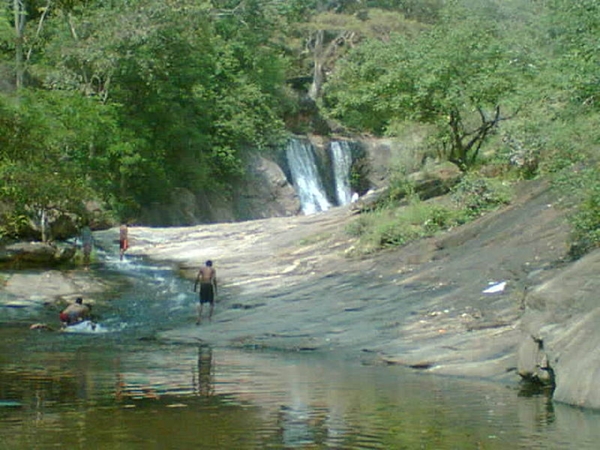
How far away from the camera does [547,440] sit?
32.3 feet

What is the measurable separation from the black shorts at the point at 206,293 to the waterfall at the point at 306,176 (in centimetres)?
3116

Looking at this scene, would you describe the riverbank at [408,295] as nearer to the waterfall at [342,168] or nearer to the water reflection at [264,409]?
the water reflection at [264,409]

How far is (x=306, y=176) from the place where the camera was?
5591 centimetres

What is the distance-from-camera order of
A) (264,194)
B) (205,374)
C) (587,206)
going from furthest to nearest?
(264,194) < (587,206) < (205,374)

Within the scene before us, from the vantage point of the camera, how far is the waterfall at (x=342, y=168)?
186 ft

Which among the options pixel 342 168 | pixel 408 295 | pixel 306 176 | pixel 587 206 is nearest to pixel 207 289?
pixel 408 295

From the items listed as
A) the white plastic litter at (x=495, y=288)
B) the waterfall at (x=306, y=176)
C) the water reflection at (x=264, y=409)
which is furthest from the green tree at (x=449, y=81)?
the waterfall at (x=306, y=176)

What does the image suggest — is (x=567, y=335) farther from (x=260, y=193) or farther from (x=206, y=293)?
(x=260, y=193)

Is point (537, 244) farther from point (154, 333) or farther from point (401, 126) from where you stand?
point (401, 126)

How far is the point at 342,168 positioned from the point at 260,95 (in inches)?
314

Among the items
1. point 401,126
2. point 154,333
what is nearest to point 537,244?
point 154,333

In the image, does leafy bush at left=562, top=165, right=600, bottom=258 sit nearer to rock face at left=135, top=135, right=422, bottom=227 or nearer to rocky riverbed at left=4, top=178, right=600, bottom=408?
rocky riverbed at left=4, top=178, right=600, bottom=408

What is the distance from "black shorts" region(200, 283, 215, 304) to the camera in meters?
23.2

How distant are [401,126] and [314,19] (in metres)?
35.2
